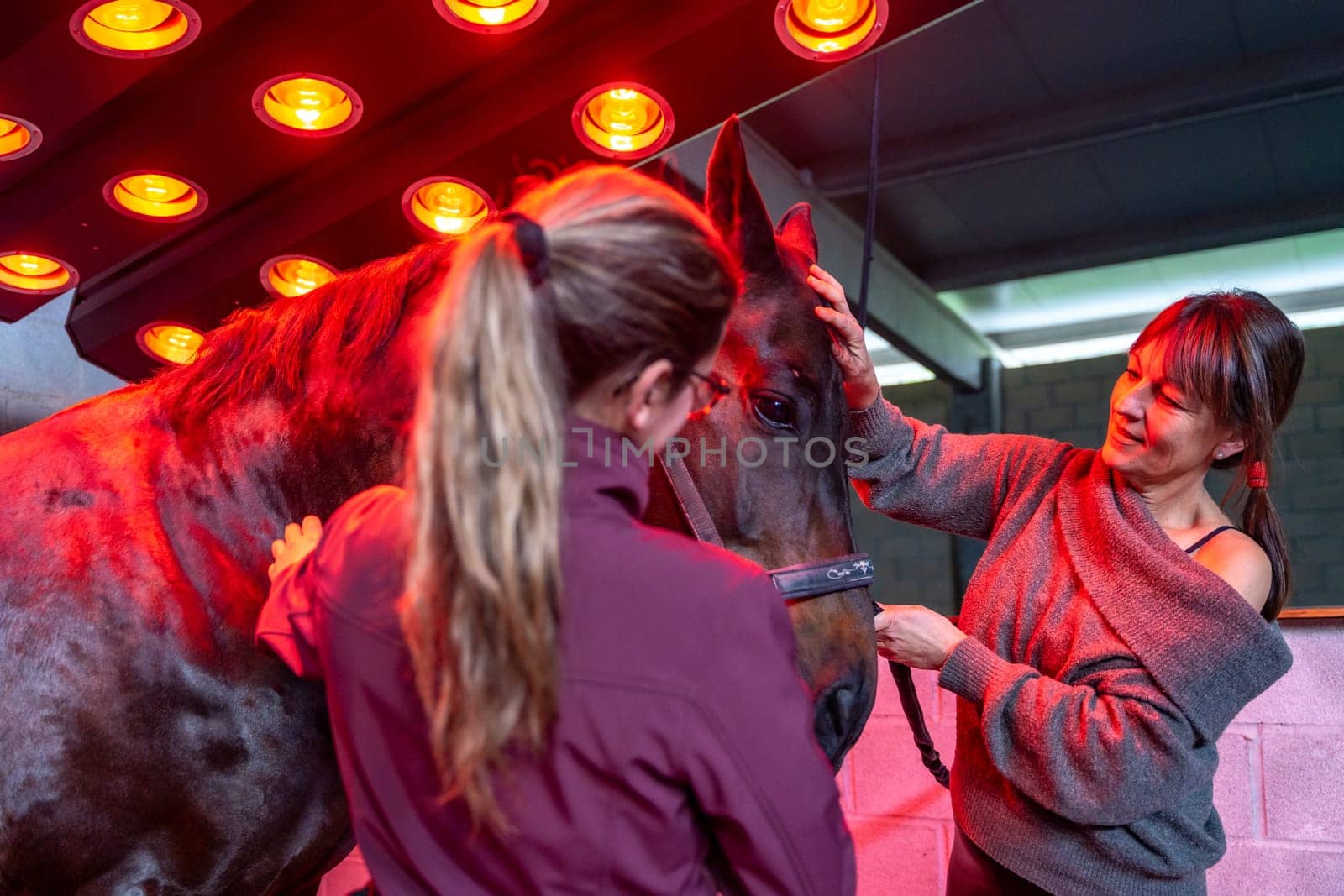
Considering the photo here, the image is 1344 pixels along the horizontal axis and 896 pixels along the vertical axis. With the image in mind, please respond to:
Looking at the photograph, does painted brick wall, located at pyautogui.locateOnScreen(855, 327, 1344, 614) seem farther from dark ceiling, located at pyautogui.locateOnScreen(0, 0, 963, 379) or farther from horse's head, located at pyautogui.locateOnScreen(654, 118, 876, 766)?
horse's head, located at pyautogui.locateOnScreen(654, 118, 876, 766)

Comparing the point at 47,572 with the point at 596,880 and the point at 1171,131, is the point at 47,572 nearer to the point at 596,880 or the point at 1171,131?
the point at 596,880

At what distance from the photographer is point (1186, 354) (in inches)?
53.6

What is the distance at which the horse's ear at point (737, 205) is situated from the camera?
4.71 feet

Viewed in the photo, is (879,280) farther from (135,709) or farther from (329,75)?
(135,709)

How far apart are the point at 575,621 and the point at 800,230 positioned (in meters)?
1.23

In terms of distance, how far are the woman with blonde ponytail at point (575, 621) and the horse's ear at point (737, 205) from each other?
0.64m

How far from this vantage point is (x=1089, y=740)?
1.25 m

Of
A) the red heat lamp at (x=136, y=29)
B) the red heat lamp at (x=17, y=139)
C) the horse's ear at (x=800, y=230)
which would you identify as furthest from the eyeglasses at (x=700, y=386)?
the red heat lamp at (x=17, y=139)

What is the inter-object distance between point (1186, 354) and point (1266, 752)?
34.9 inches

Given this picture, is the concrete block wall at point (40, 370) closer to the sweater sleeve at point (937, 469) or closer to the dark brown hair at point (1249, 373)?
the sweater sleeve at point (937, 469)

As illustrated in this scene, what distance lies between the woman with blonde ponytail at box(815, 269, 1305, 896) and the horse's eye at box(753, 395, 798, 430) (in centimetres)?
15

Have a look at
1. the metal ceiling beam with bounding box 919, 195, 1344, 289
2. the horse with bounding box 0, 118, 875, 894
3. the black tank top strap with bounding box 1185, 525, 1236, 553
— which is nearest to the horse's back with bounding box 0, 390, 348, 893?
the horse with bounding box 0, 118, 875, 894

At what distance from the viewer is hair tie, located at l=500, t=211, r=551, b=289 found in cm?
73

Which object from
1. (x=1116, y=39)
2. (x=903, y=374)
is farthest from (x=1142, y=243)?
(x=903, y=374)
